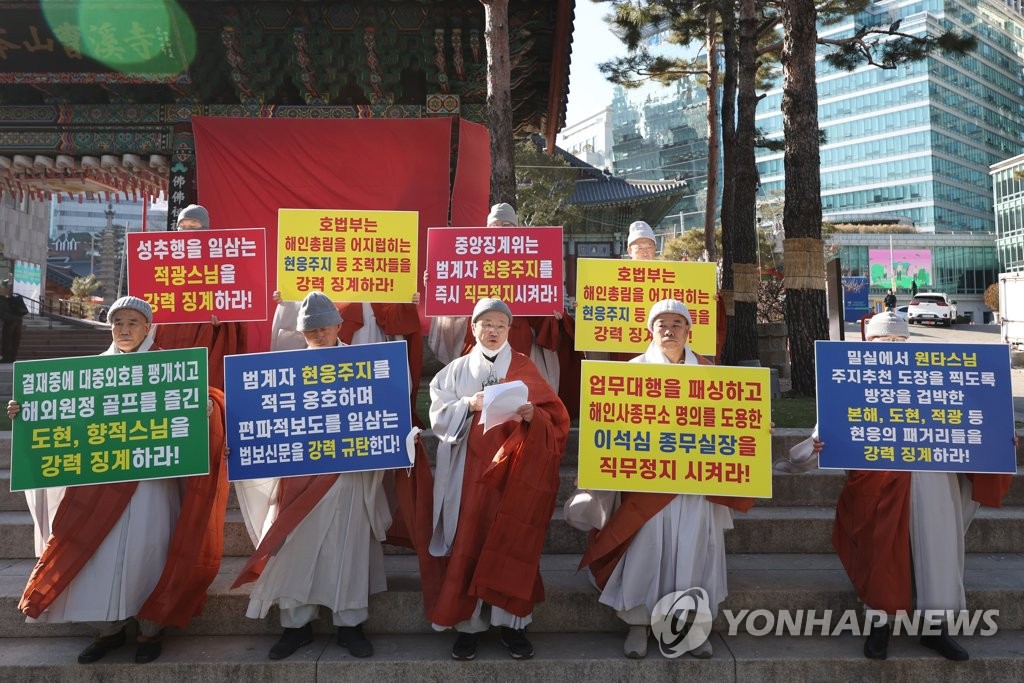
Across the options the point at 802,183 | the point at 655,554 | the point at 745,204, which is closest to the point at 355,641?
the point at 655,554

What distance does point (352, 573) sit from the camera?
135 inches

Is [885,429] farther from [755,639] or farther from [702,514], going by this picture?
[755,639]

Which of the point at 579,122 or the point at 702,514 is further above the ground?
the point at 579,122

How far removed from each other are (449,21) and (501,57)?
1.87 meters

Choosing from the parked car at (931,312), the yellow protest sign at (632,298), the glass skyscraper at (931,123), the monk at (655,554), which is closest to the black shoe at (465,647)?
the monk at (655,554)

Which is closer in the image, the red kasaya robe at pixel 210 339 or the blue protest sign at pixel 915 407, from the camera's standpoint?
the blue protest sign at pixel 915 407

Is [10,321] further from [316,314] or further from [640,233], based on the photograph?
[640,233]

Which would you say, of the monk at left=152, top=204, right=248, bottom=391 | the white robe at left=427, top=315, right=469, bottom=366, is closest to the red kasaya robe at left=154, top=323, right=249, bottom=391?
the monk at left=152, top=204, right=248, bottom=391

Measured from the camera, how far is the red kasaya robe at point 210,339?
14.6ft

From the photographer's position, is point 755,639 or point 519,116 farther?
point 519,116

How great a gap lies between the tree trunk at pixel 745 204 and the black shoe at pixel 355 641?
778 centimetres

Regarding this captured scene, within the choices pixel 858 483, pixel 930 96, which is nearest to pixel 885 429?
pixel 858 483

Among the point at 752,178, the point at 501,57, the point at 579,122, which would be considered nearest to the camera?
the point at 501,57

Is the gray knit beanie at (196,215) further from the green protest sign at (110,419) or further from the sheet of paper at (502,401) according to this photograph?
the sheet of paper at (502,401)
